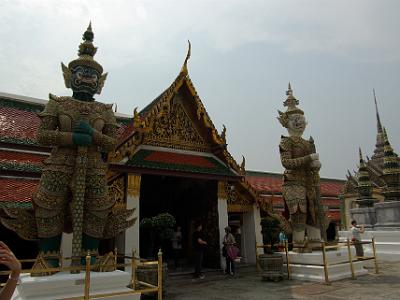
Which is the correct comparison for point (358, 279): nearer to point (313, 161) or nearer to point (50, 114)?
point (313, 161)

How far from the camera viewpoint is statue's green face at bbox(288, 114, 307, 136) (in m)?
8.45

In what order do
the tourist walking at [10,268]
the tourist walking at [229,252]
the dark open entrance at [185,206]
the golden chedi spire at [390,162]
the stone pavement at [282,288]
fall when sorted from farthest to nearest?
the golden chedi spire at [390,162] < the dark open entrance at [185,206] < the tourist walking at [229,252] < the stone pavement at [282,288] < the tourist walking at [10,268]

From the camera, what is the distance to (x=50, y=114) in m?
5.35

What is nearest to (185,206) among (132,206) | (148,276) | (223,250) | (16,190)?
(223,250)

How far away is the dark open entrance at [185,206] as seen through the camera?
9602 millimetres

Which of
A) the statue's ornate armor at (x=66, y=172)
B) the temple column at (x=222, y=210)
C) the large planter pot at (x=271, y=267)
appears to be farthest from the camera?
the temple column at (x=222, y=210)

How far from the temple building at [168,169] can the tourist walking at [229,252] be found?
0.52 metres

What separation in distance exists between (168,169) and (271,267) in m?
3.32

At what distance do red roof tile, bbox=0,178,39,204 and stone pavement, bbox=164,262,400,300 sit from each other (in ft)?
11.8

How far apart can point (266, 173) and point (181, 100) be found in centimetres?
1357

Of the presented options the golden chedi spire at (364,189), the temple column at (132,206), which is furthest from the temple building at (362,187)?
the temple column at (132,206)

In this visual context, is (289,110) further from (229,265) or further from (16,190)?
(16,190)

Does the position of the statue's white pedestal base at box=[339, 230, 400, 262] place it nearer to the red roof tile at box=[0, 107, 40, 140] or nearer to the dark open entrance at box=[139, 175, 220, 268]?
the dark open entrance at box=[139, 175, 220, 268]

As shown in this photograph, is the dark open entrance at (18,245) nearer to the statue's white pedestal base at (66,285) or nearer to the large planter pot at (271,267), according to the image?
the statue's white pedestal base at (66,285)
